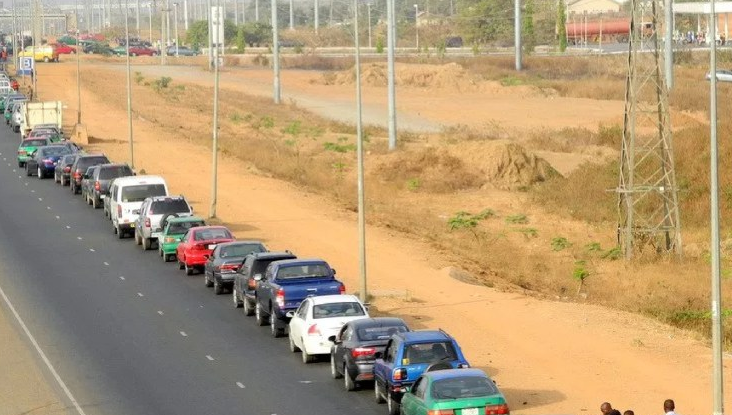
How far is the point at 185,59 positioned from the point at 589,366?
487 ft

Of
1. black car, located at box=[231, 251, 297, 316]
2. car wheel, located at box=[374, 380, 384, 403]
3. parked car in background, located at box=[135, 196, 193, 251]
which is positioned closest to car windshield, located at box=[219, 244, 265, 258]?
black car, located at box=[231, 251, 297, 316]

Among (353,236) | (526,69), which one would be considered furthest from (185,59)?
(353,236)

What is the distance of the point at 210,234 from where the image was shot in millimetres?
43969

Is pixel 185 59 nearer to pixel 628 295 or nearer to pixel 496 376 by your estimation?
pixel 628 295

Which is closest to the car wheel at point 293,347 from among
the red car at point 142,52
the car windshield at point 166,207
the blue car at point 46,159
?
the car windshield at point 166,207

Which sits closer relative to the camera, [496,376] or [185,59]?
[496,376]

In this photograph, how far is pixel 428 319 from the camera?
35781 millimetres

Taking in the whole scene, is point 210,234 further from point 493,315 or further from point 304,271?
point 493,315

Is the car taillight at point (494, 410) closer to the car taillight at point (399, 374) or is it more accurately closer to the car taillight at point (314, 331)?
the car taillight at point (399, 374)

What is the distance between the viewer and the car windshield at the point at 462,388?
23047 mm

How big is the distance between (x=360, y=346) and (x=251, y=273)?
943cm

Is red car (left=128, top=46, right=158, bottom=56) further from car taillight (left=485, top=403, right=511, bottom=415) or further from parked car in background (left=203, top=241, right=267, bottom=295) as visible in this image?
car taillight (left=485, top=403, right=511, bottom=415)

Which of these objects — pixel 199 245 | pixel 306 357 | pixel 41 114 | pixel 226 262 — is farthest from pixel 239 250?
pixel 41 114

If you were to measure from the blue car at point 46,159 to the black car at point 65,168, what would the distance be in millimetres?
1323
